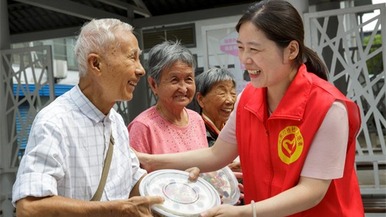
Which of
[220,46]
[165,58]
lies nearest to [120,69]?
[165,58]

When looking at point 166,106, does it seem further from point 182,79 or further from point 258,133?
point 258,133

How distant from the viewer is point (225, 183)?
6.59ft

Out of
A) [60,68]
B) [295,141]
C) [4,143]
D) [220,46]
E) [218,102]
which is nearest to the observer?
[295,141]

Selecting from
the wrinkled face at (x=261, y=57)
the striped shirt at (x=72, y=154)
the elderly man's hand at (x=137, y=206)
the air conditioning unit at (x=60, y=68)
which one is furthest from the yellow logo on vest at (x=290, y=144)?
the air conditioning unit at (x=60, y=68)

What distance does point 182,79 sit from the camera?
2.24m

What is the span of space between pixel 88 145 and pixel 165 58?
0.81 m

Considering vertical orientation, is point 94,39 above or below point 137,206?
above

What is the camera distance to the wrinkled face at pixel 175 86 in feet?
7.27

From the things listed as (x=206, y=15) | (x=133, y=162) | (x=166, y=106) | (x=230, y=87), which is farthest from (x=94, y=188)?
(x=206, y=15)

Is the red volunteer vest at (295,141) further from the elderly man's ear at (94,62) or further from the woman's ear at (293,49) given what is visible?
the elderly man's ear at (94,62)

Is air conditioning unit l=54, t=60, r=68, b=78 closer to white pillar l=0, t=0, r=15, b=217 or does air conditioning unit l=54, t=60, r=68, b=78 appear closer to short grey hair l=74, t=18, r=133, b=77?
white pillar l=0, t=0, r=15, b=217

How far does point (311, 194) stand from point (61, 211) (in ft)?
2.47

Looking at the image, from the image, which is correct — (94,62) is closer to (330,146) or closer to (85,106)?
(85,106)

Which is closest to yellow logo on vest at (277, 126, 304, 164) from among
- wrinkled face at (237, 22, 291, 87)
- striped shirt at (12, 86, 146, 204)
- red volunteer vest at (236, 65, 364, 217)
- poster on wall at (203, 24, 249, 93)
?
red volunteer vest at (236, 65, 364, 217)
